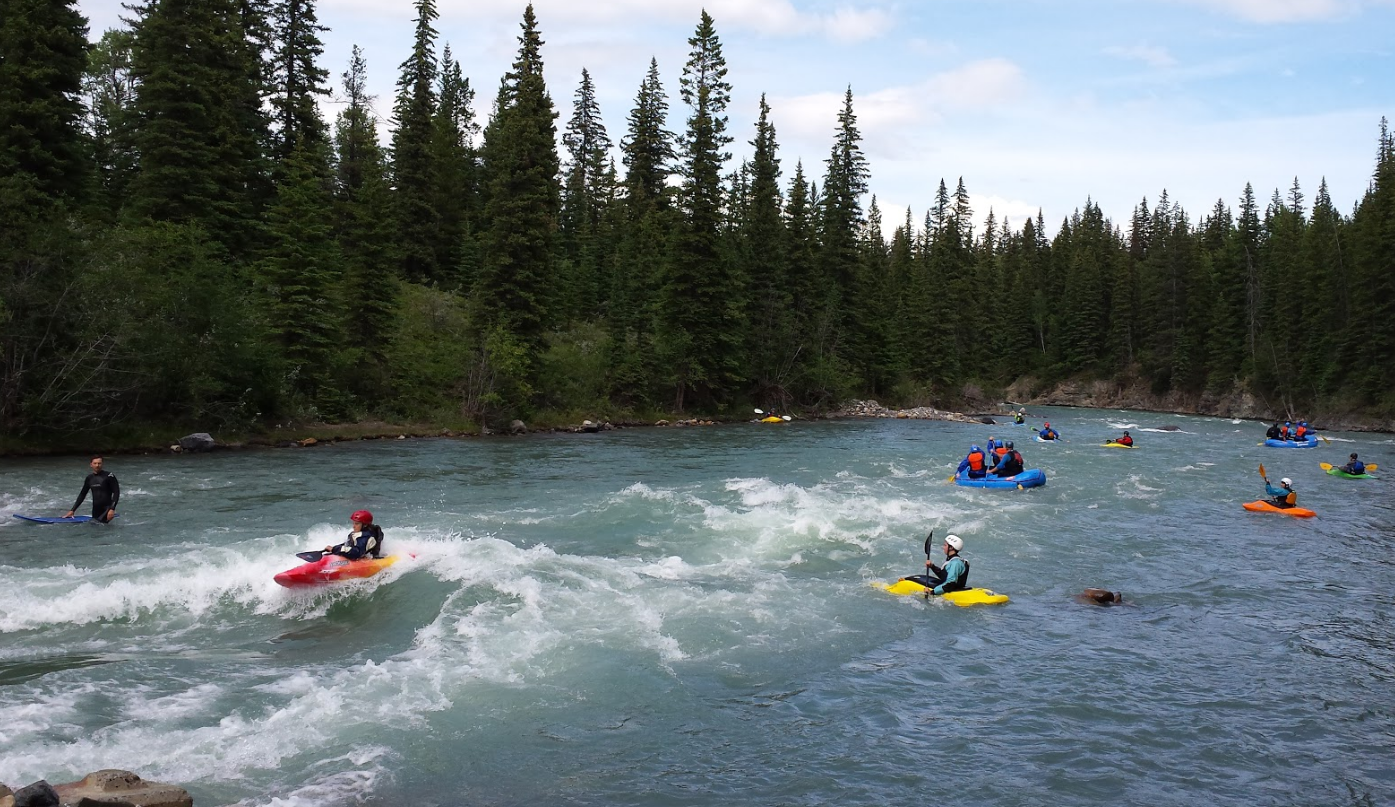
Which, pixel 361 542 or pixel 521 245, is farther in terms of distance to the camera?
pixel 521 245

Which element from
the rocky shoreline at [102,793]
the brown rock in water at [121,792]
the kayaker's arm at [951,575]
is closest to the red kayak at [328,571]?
the rocky shoreline at [102,793]

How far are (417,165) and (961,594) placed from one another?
4409cm

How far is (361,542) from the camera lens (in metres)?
Answer: 13.9

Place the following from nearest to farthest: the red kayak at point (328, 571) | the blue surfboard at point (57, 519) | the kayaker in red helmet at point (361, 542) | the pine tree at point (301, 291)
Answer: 1. the red kayak at point (328, 571)
2. the kayaker in red helmet at point (361, 542)
3. the blue surfboard at point (57, 519)
4. the pine tree at point (301, 291)

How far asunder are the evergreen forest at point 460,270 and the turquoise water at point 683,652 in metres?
7.52

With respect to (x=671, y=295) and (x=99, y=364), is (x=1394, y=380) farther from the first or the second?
(x=99, y=364)

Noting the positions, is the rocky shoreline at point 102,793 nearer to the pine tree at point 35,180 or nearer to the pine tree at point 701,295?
the pine tree at point 35,180

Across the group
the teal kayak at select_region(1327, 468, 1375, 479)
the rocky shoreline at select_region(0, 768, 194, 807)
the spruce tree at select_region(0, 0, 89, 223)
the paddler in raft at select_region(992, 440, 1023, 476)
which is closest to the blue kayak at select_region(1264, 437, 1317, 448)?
the teal kayak at select_region(1327, 468, 1375, 479)

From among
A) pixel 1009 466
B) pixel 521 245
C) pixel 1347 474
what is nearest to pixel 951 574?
pixel 1009 466

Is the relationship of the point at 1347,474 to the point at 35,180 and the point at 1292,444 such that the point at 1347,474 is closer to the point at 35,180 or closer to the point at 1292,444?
the point at 1292,444

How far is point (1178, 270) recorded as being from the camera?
254 ft

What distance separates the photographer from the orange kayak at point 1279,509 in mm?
21656

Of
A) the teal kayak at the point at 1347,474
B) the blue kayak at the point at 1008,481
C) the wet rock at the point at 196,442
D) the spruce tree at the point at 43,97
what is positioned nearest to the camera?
the blue kayak at the point at 1008,481

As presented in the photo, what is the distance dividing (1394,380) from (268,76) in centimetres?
6741
